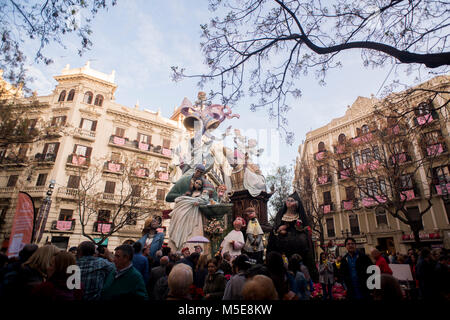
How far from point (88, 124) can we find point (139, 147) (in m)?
5.97

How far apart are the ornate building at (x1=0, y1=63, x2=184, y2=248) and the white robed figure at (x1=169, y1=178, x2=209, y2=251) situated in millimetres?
13182

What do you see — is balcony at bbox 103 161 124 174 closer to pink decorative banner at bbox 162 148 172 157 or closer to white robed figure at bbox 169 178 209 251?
pink decorative banner at bbox 162 148 172 157

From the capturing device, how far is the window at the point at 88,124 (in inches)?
1097

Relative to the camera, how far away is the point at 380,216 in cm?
2623

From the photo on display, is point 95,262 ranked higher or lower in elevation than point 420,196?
lower

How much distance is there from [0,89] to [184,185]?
28.6ft

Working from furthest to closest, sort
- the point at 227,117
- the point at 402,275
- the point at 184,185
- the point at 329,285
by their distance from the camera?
the point at 227,117, the point at 184,185, the point at 329,285, the point at 402,275

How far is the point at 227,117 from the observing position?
12.0 m

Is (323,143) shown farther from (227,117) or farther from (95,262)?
(95,262)

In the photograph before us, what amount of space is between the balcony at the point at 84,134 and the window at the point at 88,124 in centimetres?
47

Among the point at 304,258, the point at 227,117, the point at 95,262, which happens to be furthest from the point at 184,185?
the point at 95,262

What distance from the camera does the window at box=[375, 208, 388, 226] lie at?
85.1ft

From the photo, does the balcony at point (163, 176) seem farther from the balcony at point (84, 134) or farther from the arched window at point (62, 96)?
the arched window at point (62, 96)

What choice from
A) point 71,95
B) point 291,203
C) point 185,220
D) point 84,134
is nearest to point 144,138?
point 84,134
